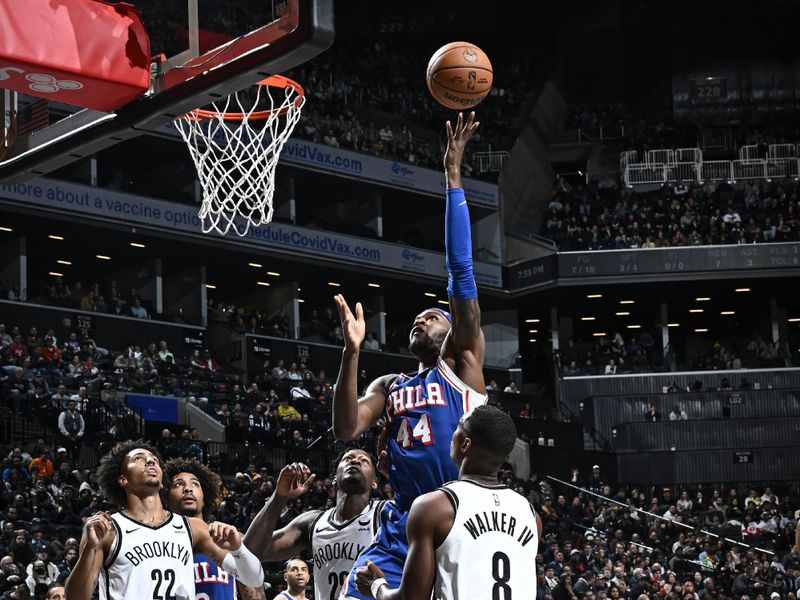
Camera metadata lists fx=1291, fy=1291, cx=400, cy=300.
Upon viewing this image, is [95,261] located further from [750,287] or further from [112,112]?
[112,112]

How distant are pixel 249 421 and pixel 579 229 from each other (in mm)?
15718

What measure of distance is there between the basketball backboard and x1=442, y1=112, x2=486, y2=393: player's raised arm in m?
1.20

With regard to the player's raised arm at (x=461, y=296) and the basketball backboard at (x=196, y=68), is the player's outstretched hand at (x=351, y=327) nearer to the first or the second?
the player's raised arm at (x=461, y=296)

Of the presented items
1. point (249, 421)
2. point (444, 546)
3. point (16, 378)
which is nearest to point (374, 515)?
point (444, 546)

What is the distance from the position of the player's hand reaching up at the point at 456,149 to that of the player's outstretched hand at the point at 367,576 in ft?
6.97

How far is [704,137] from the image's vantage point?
1752 inches

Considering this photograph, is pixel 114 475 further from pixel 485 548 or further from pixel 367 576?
pixel 485 548

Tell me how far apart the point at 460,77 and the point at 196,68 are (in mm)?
2017

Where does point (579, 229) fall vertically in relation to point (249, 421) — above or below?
above

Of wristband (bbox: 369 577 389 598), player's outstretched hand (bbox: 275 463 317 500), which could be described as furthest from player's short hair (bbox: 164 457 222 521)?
wristband (bbox: 369 577 389 598)

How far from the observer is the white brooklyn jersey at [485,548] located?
5156mm

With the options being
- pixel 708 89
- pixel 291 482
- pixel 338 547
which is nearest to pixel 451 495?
pixel 291 482

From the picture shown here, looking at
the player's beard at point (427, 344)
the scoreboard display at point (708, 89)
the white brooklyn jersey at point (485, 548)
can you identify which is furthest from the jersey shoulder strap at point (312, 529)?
the scoreboard display at point (708, 89)

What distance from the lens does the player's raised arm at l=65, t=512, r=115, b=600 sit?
6777mm
